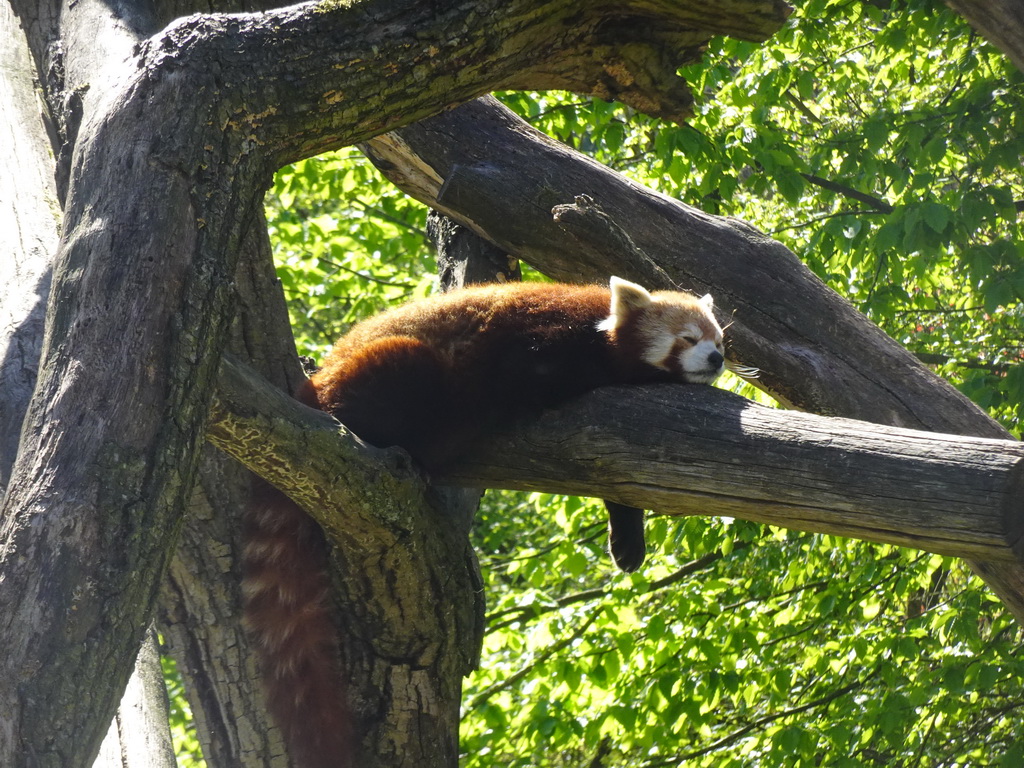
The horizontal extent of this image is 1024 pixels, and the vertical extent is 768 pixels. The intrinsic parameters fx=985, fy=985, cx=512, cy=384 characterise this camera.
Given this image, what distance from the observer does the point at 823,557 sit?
→ 630 cm

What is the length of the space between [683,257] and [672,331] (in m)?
0.41

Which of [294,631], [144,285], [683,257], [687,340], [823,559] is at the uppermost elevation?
[683,257]

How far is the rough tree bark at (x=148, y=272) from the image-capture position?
1808mm

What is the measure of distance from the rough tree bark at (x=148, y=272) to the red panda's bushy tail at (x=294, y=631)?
1232 millimetres

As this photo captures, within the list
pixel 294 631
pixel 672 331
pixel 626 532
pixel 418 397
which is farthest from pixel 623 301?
pixel 294 631

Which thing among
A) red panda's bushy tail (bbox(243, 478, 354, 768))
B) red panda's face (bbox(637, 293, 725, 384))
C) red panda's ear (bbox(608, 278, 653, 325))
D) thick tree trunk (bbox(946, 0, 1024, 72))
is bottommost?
red panda's bushy tail (bbox(243, 478, 354, 768))

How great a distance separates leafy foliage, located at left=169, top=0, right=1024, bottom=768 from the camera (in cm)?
498

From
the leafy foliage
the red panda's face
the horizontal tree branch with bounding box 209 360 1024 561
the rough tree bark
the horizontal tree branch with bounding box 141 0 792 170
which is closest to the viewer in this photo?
the rough tree bark

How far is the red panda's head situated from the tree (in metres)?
1.31

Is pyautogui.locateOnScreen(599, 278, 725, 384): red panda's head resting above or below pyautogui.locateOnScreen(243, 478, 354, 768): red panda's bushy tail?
above

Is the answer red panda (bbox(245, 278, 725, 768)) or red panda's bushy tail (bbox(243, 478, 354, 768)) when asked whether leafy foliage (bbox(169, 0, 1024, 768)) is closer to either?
red panda (bbox(245, 278, 725, 768))

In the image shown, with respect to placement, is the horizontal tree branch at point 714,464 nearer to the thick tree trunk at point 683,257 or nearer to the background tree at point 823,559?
the thick tree trunk at point 683,257

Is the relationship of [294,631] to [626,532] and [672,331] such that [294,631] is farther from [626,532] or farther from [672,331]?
[672,331]

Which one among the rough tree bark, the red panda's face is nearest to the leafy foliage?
the red panda's face
